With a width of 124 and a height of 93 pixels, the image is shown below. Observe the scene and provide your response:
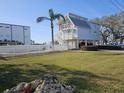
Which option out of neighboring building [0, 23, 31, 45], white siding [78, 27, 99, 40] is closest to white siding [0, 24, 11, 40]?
neighboring building [0, 23, 31, 45]

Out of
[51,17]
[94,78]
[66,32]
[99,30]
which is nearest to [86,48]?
[51,17]

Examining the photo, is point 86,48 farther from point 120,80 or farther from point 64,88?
point 64,88

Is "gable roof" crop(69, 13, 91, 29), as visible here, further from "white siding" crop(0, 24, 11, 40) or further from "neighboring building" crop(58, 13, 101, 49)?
"white siding" crop(0, 24, 11, 40)

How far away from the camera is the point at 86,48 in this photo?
39.3 meters

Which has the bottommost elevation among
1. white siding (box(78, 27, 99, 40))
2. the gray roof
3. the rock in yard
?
the rock in yard

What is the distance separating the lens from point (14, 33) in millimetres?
58219

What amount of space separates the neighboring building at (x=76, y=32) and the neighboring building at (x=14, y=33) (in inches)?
400

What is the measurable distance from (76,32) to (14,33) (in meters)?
17.3

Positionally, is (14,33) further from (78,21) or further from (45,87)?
(45,87)

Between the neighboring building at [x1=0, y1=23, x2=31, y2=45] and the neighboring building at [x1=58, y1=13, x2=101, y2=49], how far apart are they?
10162mm

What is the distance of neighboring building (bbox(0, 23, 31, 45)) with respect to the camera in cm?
5512

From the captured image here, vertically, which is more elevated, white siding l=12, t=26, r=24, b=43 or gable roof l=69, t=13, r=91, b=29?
gable roof l=69, t=13, r=91, b=29

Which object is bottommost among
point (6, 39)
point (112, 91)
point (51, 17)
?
point (112, 91)

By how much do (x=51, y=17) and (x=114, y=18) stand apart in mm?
22127
